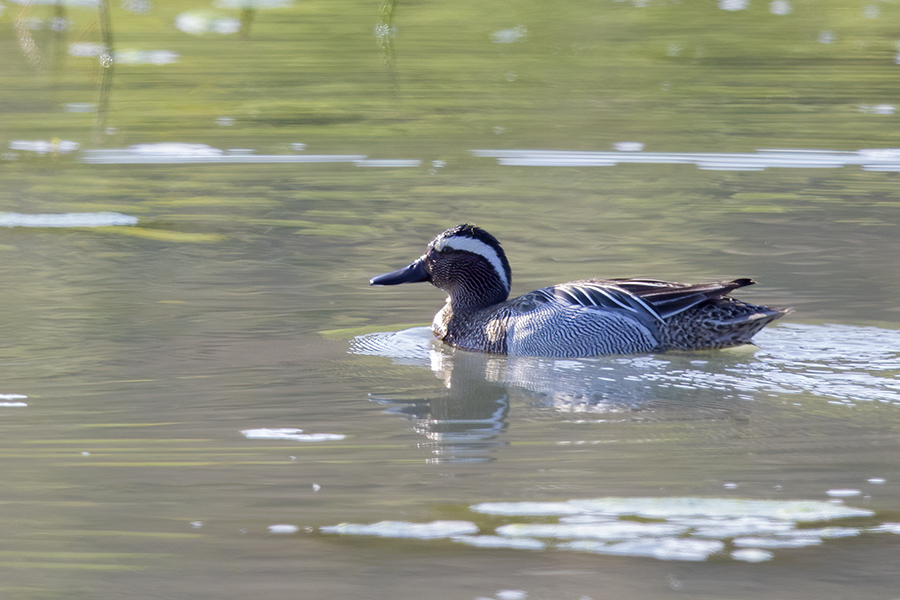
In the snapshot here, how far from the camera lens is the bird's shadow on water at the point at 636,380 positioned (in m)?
6.22

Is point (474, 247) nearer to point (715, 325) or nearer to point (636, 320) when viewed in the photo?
point (636, 320)

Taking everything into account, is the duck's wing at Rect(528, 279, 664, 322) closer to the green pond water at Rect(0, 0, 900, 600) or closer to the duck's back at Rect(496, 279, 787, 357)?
the duck's back at Rect(496, 279, 787, 357)

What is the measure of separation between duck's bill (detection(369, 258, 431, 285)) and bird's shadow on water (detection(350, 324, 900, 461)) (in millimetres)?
377

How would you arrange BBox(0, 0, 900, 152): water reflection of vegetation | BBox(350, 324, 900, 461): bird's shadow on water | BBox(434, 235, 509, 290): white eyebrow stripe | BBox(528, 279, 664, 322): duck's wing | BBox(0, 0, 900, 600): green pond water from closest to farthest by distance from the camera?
1. BBox(0, 0, 900, 600): green pond water
2. BBox(350, 324, 900, 461): bird's shadow on water
3. BBox(528, 279, 664, 322): duck's wing
4. BBox(434, 235, 509, 290): white eyebrow stripe
5. BBox(0, 0, 900, 152): water reflection of vegetation

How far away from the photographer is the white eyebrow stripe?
8.16 m

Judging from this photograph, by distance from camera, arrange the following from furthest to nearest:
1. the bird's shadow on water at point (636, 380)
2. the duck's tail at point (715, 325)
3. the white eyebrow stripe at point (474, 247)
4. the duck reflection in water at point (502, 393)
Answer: the white eyebrow stripe at point (474, 247), the duck's tail at point (715, 325), the bird's shadow on water at point (636, 380), the duck reflection in water at point (502, 393)

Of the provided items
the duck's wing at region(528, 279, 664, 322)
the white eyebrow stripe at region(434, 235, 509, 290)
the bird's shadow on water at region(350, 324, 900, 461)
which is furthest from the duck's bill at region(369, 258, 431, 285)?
the duck's wing at region(528, 279, 664, 322)

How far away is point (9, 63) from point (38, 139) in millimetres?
4938

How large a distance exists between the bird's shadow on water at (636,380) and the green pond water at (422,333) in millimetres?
28

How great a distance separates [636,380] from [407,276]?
75.0 inches

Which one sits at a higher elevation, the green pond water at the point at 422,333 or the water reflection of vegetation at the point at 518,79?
the water reflection of vegetation at the point at 518,79

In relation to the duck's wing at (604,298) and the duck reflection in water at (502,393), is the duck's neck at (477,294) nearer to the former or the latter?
the duck reflection in water at (502,393)

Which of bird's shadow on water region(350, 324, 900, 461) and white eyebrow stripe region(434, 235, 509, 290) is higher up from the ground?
white eyebrow stripe region(434, 235, 509, 290)

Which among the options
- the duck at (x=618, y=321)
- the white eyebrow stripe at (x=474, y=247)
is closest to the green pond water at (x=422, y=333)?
the duck at (x=618, y=321)
